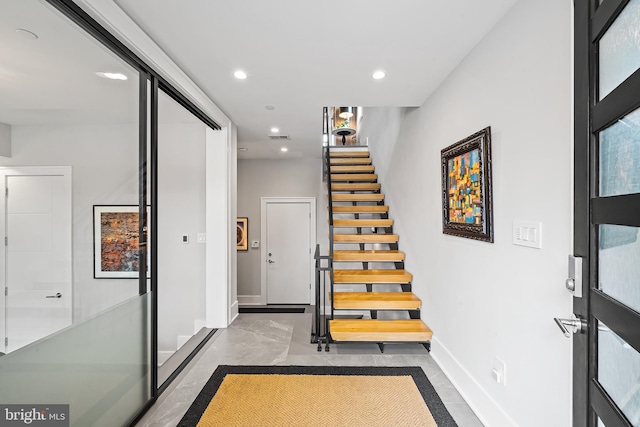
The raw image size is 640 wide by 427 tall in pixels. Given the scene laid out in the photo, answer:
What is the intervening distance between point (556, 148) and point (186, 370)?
3.01 metres

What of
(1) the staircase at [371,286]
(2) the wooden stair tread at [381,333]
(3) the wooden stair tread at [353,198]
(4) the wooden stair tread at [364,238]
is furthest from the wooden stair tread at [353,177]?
(2) the wooden stair tread at [381,333]

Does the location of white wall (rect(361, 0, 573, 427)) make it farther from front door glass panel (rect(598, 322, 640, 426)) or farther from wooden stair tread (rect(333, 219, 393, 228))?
wooden stair tread (rect(333, 219, 393, 228))

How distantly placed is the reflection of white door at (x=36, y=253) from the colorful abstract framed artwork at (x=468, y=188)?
2.34 metres

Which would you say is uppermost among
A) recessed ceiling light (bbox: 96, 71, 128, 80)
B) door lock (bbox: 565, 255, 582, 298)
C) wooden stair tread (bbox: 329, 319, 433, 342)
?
recessed ceiling light (bbox: 96, 71, 128, 80)

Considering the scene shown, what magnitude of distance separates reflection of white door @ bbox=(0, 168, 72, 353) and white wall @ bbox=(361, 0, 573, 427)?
89.8 inches

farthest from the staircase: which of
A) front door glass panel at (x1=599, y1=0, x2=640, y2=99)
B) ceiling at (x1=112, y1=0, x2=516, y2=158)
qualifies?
front door glass panel at (x1=599, y1=0, x2=640, y2=99)

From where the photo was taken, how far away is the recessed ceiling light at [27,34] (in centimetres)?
129

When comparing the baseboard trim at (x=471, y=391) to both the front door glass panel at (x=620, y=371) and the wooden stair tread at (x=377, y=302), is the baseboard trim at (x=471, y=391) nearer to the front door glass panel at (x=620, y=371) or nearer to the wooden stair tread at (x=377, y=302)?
the wooden stair tread at (x=377, y=302)

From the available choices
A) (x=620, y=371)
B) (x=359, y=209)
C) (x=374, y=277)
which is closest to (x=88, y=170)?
(x=620, y=371)

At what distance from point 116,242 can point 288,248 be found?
3.77m

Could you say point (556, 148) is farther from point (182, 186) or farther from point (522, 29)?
point (182, 186)

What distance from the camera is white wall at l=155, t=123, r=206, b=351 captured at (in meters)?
3.83

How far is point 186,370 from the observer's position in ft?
8.61

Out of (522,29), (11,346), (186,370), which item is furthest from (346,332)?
(522,29)
